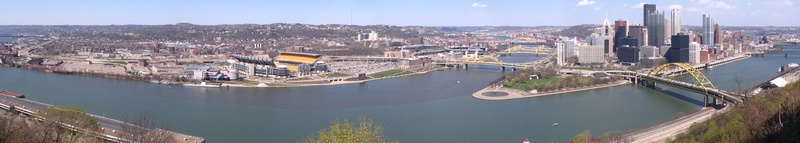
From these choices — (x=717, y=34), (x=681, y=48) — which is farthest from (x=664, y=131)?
(x=717, y=34)

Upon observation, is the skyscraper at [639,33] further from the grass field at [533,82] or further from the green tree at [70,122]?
the green tree at [70,122]

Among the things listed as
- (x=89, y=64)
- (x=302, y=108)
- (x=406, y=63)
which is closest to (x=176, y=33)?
(x=89, y=64)

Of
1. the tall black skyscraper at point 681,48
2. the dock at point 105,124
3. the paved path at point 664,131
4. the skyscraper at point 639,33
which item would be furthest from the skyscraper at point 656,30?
the dock at point 105,124

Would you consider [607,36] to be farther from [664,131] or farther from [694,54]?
[664,131]

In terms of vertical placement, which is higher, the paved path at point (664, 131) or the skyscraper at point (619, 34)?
the skyscraper at point (619, 34)

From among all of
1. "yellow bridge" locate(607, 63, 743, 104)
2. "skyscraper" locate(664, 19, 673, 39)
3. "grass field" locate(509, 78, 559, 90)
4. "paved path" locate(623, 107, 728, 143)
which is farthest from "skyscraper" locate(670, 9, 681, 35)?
"paved path" locate(623, 107, 728, 143)

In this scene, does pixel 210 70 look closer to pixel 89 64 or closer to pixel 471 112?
pixel 89 64
